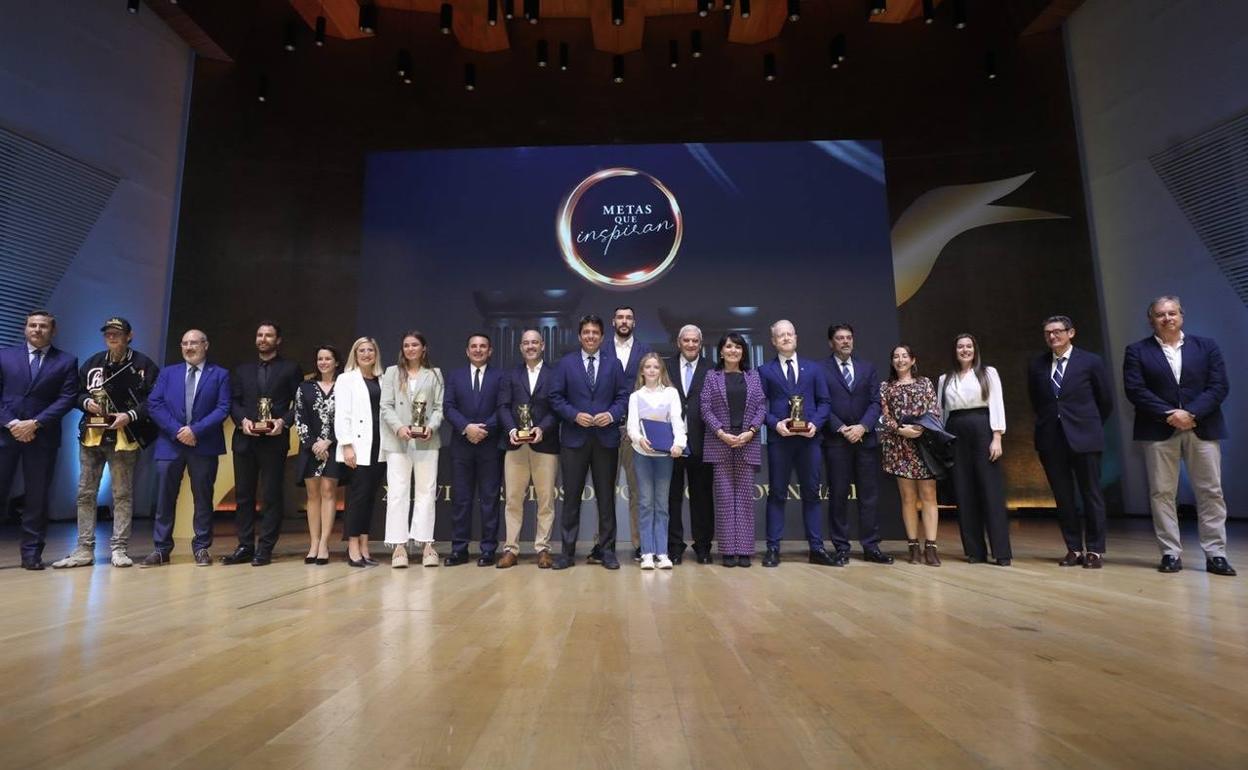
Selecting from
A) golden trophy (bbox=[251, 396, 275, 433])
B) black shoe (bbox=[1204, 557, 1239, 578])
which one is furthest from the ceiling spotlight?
A: black shoe (bbox=[1204, 557, 1239, 578])

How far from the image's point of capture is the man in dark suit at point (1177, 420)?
10.8 feet

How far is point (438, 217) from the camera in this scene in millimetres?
6039

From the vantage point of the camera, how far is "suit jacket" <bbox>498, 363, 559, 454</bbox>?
388 centimetres

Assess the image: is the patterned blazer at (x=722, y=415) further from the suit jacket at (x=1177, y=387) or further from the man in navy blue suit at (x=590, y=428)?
the suit jacket at (x=1177, y=387)

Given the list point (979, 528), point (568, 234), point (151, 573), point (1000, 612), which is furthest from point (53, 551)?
point (979, 528)

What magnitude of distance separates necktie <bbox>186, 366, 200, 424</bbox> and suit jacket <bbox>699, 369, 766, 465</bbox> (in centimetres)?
319

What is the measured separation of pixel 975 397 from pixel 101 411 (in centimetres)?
530

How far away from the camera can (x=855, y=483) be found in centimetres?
398

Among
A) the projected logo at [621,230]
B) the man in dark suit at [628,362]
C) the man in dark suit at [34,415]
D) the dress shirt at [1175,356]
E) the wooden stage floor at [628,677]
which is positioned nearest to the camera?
the wooden stage floor at [628,677]

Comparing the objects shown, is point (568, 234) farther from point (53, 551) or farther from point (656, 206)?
point (53, 551)

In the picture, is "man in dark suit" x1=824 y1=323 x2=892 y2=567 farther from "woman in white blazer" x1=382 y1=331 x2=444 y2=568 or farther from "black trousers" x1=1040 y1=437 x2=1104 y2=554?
"woman in white blazer" x1=382 y1=331 x2=444 y2=568

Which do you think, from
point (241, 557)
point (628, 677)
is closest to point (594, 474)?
point (241, 557)

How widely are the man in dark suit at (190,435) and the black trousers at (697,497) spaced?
2.82 m

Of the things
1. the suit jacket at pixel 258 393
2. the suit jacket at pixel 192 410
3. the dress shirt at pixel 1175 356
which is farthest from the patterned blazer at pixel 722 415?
the suit jacket at pixel 192 410
